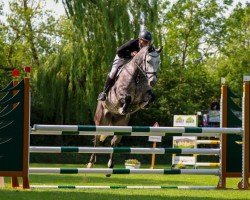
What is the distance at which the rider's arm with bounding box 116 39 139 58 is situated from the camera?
1063 centimetres

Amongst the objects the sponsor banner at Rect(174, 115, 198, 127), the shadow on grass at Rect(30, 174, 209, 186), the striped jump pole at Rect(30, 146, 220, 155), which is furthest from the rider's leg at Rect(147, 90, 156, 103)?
the sponsor banner at Rect(174, 115, 198, 127)

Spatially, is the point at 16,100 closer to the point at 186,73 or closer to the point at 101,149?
the point at 101,149

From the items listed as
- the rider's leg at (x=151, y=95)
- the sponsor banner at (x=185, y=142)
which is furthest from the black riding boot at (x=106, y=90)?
the sponsor banner at (x=185, y=142)

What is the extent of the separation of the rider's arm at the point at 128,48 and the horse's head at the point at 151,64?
0.81 metres

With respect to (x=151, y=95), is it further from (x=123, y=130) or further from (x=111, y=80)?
(x=111, y=80)

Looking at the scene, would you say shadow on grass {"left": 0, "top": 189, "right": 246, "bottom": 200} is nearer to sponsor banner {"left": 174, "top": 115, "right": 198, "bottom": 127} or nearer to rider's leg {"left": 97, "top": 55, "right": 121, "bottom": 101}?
rider's leg {"left": 97, "top": 55, "right": 121, "bottom": 101}

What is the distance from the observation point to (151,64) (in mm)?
9461

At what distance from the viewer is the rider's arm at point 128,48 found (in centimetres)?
1063

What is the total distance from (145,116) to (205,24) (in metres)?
14.5

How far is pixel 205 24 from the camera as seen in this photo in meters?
44.9

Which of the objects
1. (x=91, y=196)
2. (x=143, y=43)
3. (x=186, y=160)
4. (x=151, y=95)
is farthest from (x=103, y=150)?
Answer: (x=186, y=160)

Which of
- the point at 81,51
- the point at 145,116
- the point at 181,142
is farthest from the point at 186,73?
the point at 181,142

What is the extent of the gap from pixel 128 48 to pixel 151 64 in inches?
53.8

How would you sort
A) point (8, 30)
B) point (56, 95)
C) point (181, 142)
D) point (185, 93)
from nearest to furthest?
point (181, 142) → point (56, 95) → point (185, 93) → point (8, 30)
